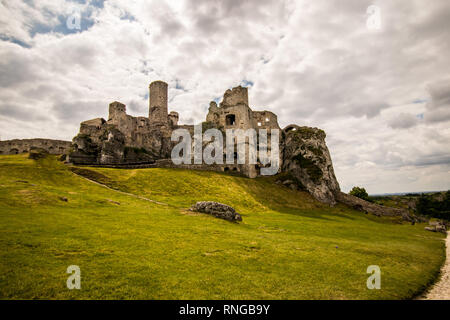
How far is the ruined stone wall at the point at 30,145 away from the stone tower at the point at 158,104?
981 inches

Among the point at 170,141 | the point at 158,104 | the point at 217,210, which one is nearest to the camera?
the point at 217,210

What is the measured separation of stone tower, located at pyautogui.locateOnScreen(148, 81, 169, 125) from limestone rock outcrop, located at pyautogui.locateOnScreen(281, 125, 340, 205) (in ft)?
138

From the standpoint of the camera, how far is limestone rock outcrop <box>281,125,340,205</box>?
57.5m

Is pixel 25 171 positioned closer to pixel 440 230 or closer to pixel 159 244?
pixel 159 244

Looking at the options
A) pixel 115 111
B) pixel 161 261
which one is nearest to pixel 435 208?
pixel 161 261

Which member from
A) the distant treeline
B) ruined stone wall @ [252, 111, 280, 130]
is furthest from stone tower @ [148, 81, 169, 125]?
the distant treeline

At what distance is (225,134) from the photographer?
63.4m

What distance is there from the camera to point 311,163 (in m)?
61.6

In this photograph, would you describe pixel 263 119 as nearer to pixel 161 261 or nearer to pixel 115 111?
pixel 115 111

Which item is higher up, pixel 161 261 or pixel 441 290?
pixel 161 261

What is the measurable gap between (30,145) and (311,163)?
264 ft

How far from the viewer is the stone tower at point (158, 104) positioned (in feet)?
224
